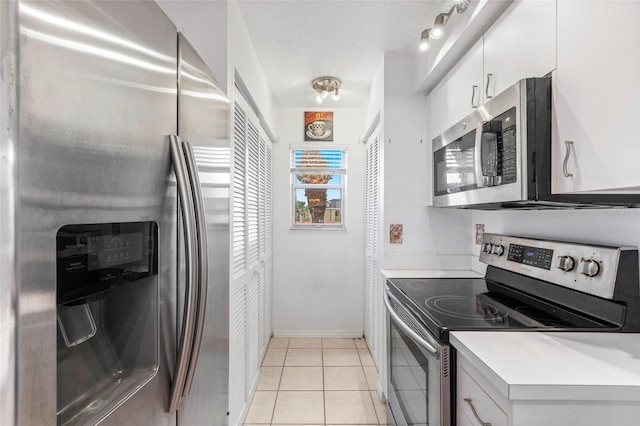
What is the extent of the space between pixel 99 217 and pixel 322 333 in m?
3.42

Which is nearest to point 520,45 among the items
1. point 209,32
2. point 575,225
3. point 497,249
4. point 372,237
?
point 575,225

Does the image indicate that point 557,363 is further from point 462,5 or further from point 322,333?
point 322,333

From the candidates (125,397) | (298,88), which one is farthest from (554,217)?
(298,88)

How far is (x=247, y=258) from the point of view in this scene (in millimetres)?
2361

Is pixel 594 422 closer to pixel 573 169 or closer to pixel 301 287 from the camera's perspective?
pixel 573 169

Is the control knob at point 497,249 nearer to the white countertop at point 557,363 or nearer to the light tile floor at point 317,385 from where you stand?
the white countertop at point 557,363

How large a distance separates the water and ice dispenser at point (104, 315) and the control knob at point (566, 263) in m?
1.45

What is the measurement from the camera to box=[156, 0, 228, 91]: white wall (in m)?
1.62

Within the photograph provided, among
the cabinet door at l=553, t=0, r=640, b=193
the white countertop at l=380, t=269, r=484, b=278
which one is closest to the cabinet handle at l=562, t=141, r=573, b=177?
the cabinet door at l=553, t=0, r=640, b=193

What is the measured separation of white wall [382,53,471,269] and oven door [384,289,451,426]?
1.68 feet

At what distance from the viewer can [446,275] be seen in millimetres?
2215

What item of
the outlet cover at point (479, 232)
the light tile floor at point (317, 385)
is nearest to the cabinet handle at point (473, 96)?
the outlet cover at point (479, 232)

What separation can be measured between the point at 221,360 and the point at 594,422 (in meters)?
1.14

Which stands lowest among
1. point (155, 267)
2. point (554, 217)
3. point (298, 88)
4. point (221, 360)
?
point (221, 360)
